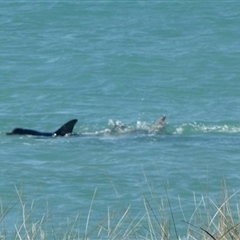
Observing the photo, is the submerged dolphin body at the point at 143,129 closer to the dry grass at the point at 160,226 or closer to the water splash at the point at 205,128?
the water splash at the point at 205,128

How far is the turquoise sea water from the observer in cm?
1095

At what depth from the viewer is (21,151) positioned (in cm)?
1346

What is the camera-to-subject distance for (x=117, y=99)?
61.2 feet

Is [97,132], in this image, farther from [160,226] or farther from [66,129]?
[160,226]

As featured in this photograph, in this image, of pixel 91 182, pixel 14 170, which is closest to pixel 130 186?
pixel 91 182

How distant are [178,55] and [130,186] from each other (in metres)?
12.2

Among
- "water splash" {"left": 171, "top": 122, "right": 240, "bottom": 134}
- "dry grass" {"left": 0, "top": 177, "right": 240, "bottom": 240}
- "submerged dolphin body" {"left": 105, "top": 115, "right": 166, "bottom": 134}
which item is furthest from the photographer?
"water splash" {"left": 171, "top": 122, "right": 240, "bottom": 134}

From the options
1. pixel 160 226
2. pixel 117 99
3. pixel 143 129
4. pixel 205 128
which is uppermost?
pixel 160 226

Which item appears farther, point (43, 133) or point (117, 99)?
point (117, 99)

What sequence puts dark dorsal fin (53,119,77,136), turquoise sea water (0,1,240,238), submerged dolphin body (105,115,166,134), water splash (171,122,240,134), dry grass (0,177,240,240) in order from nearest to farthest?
1. dry grass (0,177,240,240)
2. turquoise sea water (0,1,240,238)
3. dark dorsal fin (53,119,77,136)
4. submerged dolphin body (105,115,166,134)
5. water splash (171,122,240,134)

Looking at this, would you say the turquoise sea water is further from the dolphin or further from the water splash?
the dolphin

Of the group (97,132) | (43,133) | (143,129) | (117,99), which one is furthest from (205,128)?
(117,99)

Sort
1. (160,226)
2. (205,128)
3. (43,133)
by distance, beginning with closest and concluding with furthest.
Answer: (160,226), (43,133), (205,128)

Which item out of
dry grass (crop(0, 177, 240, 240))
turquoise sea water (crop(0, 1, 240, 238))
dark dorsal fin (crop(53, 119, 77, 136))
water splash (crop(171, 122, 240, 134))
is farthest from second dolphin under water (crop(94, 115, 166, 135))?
dry grass (crop(0, 177, 240, 240))
